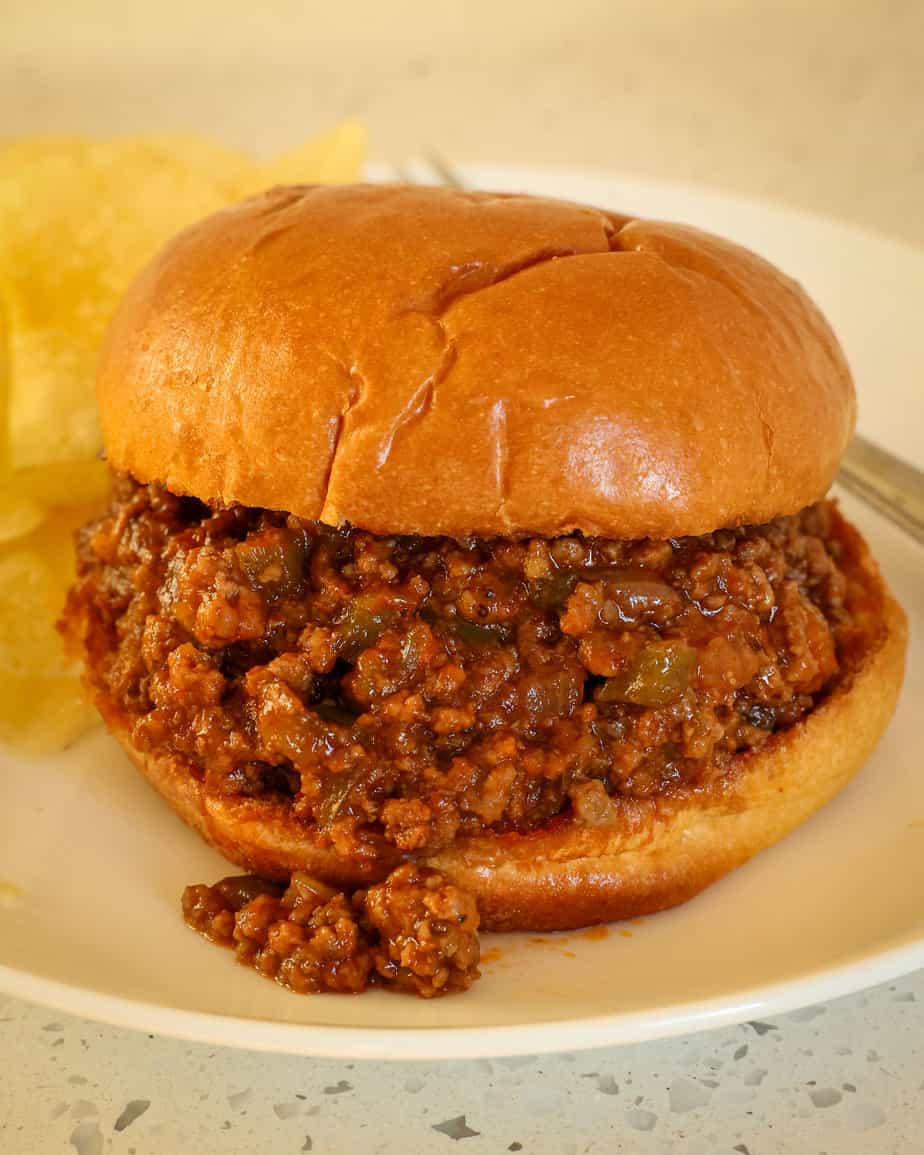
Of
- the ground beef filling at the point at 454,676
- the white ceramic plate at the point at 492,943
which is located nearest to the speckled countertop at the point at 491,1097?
the white ceramic plate at the point at 492,943

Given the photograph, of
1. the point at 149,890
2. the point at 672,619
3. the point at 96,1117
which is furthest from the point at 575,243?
the point at 96,1117

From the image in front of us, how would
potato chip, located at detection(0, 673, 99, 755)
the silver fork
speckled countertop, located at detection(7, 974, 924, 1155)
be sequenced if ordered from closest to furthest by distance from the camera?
speckled countertop, located at detection(7, 974, 924, 1155) < potato chip, located at detection(0, 673, 99, 755) < the silver fork

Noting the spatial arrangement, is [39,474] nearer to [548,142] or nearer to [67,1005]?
[67,1005]

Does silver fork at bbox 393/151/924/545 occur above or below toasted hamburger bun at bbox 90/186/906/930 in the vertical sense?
below

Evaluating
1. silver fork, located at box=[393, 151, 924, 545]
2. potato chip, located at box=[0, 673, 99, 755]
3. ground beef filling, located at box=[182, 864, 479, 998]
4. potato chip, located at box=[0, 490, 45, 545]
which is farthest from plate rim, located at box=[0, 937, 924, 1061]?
silver fork, located at box=[393, 151, 924, 545]

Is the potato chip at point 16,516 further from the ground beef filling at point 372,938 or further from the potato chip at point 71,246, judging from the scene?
the ground beef filling at point 372,938

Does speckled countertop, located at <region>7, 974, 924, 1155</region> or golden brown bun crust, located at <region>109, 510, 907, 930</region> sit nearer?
speckled countertop, located at <region>7, 974, 924, 1155</region>

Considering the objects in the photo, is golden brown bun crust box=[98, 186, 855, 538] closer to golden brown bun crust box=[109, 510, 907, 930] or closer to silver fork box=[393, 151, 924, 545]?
golden brown bun crust box=[109, 510, 907, 930]
